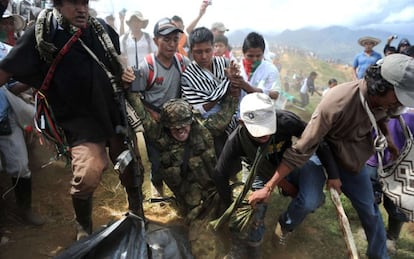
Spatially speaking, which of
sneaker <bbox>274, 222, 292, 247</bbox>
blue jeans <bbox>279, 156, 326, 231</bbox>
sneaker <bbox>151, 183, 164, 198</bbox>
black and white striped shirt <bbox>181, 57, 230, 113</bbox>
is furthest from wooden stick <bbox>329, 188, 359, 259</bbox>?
sneaker <bbox>151, 183, 164, 198</bbox>

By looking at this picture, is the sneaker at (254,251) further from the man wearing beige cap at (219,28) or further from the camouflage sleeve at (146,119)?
the man wearing beige cap at (219,28)

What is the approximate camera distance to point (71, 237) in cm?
319

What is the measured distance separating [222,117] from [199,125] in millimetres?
278

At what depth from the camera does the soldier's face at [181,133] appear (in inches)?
117

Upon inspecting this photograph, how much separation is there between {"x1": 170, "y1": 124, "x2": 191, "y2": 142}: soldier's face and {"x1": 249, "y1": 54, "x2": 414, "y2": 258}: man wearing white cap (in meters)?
0.88

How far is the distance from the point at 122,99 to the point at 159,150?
709 mm

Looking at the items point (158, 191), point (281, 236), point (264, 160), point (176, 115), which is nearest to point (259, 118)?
point (264, 160)

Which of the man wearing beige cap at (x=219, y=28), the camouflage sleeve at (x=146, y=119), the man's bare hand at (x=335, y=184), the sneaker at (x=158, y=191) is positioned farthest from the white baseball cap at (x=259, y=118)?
the man wearing beige cap at (x=219, y=28)

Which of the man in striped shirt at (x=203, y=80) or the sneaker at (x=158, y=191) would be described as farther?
the sneaker at (x=158, y=191)

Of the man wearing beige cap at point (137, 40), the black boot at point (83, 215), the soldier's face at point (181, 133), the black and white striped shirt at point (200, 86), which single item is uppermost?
the man wearing beige cap at point (137, 40)

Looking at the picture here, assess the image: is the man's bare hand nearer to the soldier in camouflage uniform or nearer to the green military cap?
the soldier in camouflage uniform

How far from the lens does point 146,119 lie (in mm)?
3002

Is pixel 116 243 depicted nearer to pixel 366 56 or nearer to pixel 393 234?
pixel 393 234

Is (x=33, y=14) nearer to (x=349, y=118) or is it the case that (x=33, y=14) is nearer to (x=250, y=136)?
(x=250, y=136)
